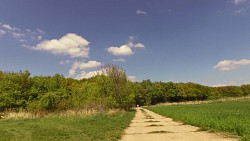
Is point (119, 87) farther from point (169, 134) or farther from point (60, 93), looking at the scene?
point (169, 134)

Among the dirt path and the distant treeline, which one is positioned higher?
the distant treeline

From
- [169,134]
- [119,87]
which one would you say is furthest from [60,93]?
[169,134]

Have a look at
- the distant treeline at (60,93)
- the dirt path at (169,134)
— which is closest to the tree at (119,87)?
the distant treeline at (60,93)

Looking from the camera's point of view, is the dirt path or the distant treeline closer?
the dirt path

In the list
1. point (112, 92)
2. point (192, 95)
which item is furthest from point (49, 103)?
point (192, 95)

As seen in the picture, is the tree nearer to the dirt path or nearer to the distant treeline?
the distant treeline

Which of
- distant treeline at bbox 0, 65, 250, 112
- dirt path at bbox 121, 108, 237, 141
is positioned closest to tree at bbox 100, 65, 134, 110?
distant treeline at bbox 0, 65, 250, 112

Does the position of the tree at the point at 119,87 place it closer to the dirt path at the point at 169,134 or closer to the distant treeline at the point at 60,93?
the distant treeline at the point at 60,93

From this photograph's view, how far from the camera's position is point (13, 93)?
46.3 meters

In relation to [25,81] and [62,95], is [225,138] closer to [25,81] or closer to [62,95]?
[62,95]

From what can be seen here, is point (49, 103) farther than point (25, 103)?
No

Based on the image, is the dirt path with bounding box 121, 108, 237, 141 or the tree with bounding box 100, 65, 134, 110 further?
the tree with bounding box 100, 65, 134, 110

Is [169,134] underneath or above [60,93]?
underneath

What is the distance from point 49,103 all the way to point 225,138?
120ft
